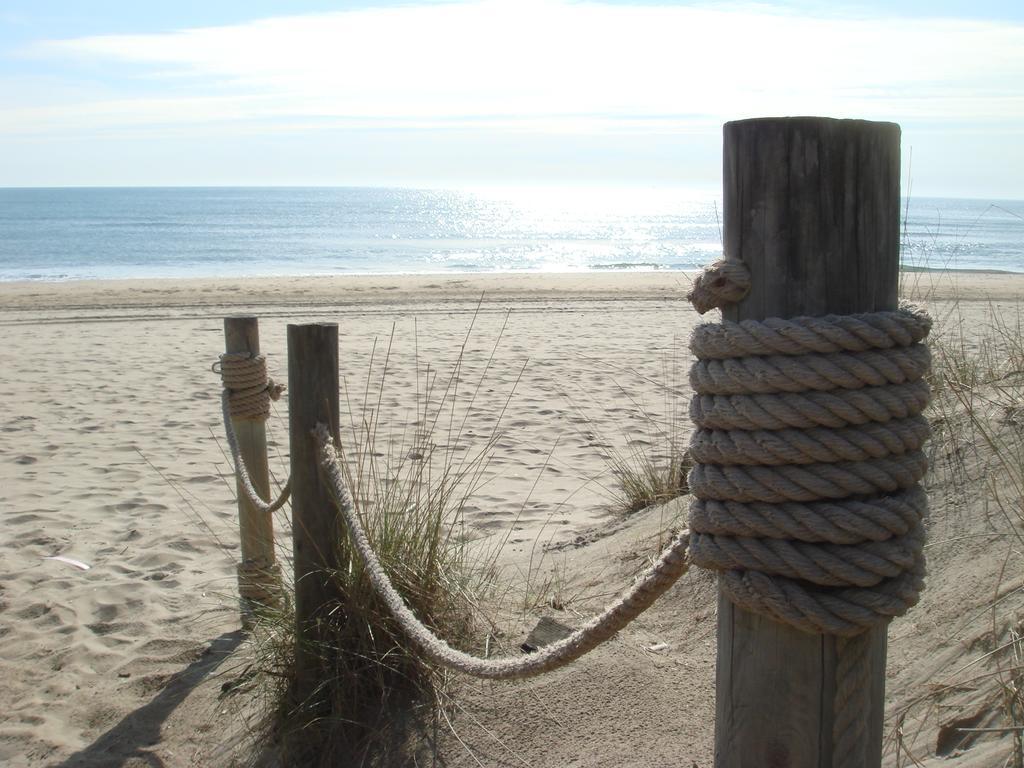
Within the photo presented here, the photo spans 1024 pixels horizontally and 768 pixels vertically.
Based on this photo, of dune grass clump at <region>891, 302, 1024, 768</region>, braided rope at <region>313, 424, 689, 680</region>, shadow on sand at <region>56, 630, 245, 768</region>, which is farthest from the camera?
shadow on sand at <region>56, 630, 245, 768</region>

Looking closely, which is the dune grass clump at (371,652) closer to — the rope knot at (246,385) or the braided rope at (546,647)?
the braided rope at (546,647)

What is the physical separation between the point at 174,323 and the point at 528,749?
11.1 meters

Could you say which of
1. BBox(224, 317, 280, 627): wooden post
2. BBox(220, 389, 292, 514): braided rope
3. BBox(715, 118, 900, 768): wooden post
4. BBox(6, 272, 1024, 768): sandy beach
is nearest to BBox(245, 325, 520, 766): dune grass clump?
BBox(6, 272, 1024, 768): sandy beach

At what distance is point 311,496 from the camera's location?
9.35ft

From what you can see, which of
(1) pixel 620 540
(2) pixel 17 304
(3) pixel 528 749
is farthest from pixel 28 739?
(2) pixel 17 304

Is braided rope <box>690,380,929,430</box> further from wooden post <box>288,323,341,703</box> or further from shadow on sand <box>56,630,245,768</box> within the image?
shadow on sand <box>56,630,245,768</box>

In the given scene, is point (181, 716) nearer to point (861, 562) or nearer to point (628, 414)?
point (861, 562)

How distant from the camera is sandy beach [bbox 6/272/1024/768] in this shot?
8.84 feet

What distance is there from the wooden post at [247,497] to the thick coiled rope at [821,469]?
100 inches

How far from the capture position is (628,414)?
7.27 metres

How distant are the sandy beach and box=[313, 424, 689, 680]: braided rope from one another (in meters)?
0.60

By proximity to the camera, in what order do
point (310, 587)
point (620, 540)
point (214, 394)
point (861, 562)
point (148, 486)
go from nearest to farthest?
point (861, 562) → point (310, 587) → point (620, 540) → point (148, 486) → point (214, 394)

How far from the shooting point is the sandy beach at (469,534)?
8.84 ft

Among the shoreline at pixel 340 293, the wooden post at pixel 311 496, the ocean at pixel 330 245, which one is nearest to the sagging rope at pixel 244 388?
the wooden post at pixel 311 496
